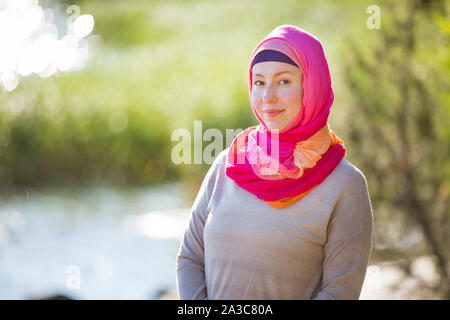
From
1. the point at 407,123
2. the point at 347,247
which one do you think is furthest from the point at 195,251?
the point at 407,123

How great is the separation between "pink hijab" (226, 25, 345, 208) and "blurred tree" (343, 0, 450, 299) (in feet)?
6.62

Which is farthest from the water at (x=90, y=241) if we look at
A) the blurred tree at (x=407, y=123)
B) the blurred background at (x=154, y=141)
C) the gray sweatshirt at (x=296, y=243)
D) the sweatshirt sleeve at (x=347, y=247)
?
the sweatshirt sleeve at (x=347, y=247)

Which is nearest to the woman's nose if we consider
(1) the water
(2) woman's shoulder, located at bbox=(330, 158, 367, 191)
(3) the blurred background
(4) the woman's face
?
(4) the woman's face

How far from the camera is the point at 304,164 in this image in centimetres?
139

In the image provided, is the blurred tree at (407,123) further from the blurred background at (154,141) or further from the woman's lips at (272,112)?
the woman's lips at (272,112)

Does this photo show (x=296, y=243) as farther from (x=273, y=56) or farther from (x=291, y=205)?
(x=273, y=56)

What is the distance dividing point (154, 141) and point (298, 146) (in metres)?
6.58

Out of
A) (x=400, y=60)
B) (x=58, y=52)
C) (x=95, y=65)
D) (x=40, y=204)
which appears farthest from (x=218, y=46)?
(x=400, y=60)

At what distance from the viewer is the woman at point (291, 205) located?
1.36m

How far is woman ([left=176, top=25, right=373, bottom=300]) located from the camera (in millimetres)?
1356

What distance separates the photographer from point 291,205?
1387mm

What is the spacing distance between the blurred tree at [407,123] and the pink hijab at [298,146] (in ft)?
6.62

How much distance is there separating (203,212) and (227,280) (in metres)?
0.20

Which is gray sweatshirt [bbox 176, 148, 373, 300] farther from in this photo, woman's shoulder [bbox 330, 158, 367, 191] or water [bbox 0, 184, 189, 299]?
water [bbox 0, 184, 189, 299]
